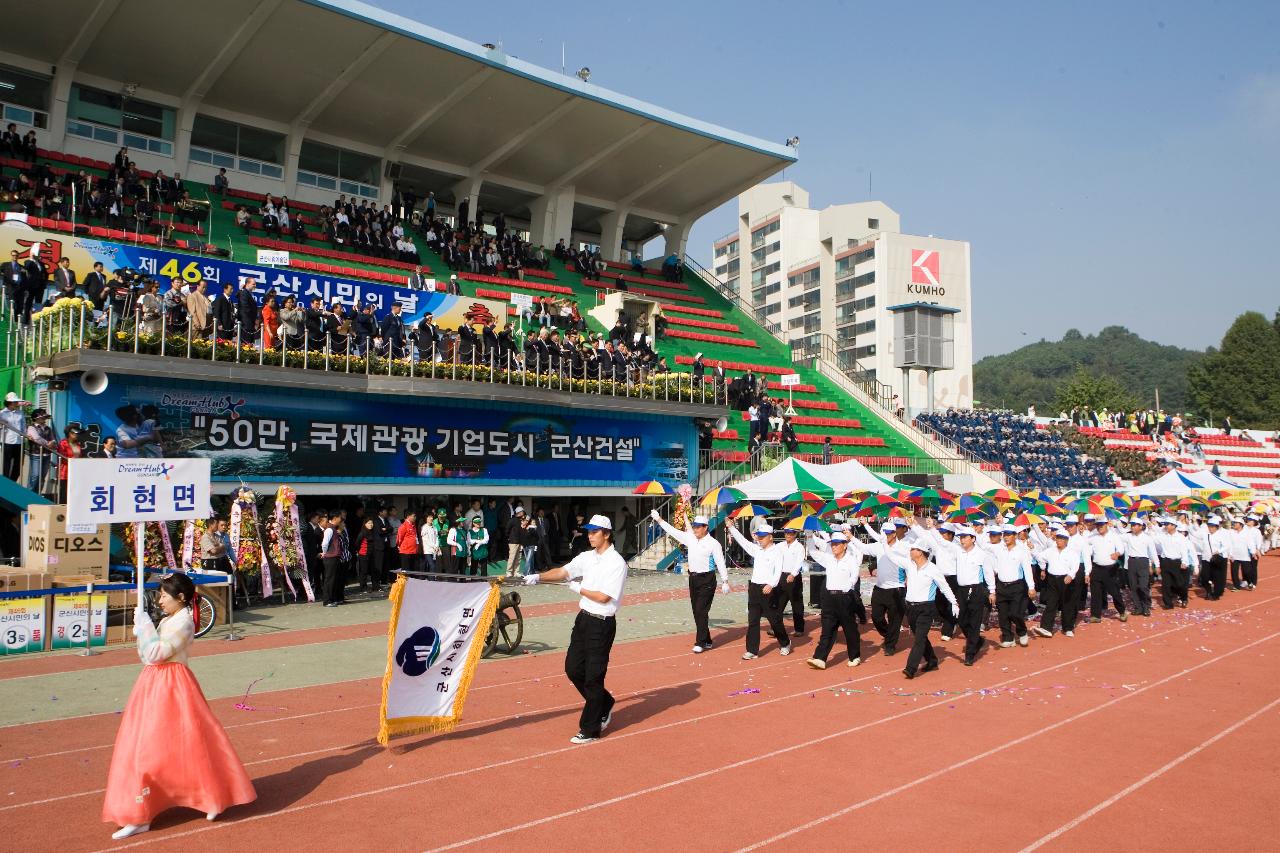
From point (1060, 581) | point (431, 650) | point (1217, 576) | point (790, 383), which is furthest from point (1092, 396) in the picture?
point (431, 650)

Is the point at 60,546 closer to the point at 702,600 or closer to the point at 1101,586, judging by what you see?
the point at 702,600

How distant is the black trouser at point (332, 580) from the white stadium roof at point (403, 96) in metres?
18.2

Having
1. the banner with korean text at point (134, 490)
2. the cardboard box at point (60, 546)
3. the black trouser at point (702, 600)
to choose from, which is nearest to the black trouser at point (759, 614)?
the black trouser at point (702, 600)

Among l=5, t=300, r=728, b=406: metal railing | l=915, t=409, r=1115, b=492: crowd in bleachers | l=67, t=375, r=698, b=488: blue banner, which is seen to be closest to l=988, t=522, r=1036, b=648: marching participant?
l=5, t=300, r=728, b=406: metal railing

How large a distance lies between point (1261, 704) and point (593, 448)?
17284 millimetres

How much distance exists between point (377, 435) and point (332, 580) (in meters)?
4.66

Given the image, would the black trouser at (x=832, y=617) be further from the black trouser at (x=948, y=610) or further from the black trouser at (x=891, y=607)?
the black trouser at (x=948, y=610)

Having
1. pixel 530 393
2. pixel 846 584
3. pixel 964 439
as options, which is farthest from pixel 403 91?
pixel 846 584

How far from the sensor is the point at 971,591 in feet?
43.2

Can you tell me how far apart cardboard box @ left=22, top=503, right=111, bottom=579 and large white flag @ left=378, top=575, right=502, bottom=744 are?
7.43 metres

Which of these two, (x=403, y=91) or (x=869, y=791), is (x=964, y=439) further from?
(x=869, y=791)

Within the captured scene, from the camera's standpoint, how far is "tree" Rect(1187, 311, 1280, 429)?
255ft

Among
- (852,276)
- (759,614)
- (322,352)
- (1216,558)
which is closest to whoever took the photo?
(759,614)

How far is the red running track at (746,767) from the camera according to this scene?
254 inches
